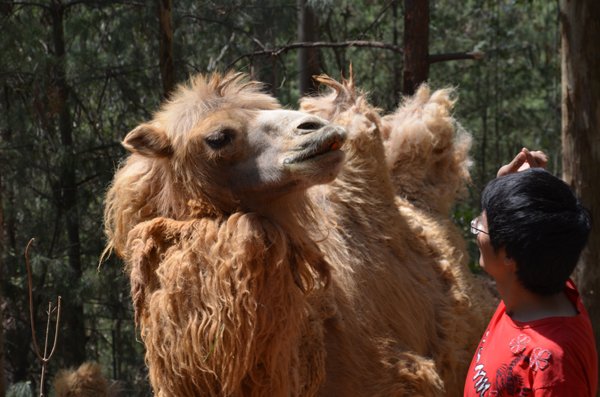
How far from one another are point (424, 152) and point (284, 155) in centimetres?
242

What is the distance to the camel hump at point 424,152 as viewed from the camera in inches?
189

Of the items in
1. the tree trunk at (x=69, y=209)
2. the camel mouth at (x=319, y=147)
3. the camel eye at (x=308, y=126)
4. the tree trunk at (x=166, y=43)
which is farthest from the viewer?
the tree trunk at (x=69, y=209)

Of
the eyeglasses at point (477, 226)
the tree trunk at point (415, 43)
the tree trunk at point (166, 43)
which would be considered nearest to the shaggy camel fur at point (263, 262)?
the eyeglasses at point (477, 226)

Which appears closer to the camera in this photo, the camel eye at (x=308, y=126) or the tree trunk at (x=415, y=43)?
the camel eye at (x=308, y=126)

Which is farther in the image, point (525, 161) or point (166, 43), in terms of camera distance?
point (166, 43)

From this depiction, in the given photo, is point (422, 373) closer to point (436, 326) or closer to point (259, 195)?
point (436, 326)

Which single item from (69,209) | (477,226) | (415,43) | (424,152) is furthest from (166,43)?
(477,226)

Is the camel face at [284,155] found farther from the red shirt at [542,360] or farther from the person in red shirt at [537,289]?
the red shirt at [542,360]

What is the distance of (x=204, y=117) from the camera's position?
9.58ft

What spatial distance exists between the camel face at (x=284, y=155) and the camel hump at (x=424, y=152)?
2.19 metres

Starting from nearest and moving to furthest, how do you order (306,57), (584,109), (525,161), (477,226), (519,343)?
(519,343) < (477,226) < (525,161) < (584,109) < (306,57)

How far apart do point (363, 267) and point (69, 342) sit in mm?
5138

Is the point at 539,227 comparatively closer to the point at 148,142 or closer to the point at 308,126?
the point at 308,126

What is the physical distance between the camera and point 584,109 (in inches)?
188
